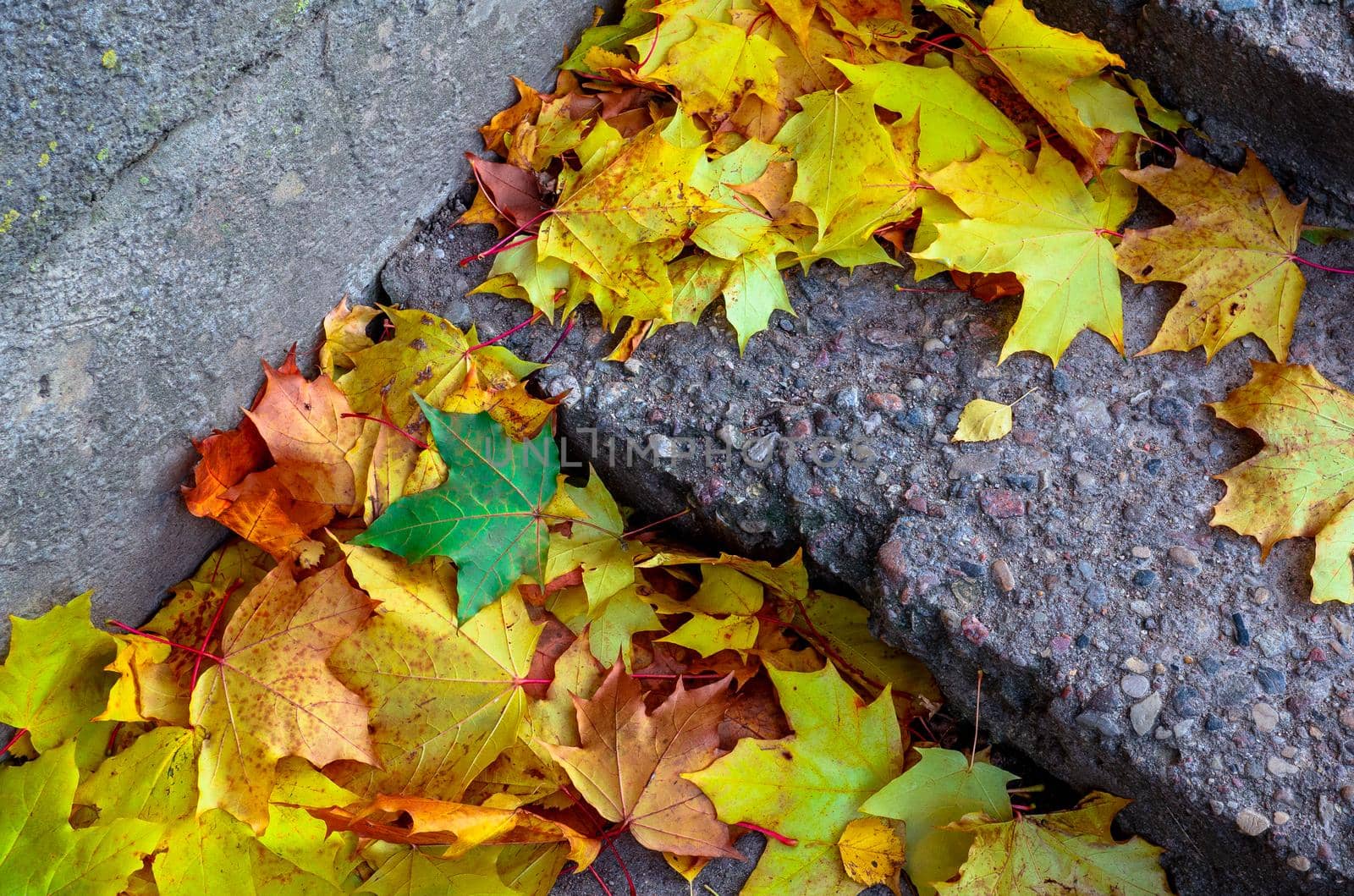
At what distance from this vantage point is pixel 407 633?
1.55 m

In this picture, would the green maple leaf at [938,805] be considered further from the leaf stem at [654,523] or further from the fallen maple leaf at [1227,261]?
the fallen maple leaf at [1227,261]

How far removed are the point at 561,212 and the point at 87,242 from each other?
0.73 meters

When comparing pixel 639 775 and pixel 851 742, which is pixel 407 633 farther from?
pixel 851 742

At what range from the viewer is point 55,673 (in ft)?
5.16

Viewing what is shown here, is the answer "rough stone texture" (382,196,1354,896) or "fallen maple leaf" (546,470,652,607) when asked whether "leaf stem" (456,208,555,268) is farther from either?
"fallen maple leaf" (546,470,652,607)

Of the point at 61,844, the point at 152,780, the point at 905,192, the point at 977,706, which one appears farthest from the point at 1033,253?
the point at 61,844

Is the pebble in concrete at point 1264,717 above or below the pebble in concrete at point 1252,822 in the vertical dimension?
above

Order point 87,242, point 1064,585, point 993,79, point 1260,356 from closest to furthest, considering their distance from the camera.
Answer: point 87,242 → point 1064,585 → point 1260,356 → point 993,79

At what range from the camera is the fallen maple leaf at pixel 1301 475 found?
1.40 metres

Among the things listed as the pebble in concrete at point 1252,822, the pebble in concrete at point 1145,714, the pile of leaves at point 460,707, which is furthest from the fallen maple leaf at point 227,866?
the pebble in concrete at point 1252,822

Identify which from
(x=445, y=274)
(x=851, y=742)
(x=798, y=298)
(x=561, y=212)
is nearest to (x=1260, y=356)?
(x=798, y=298)

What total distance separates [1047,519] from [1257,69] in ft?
2.65

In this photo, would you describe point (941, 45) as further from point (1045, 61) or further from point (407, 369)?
point (407, 369)

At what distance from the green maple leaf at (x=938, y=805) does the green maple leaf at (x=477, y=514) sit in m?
0.67
